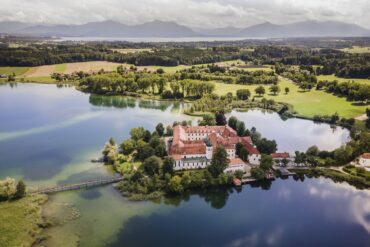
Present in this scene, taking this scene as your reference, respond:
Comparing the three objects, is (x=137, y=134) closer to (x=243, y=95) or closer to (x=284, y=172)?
(x=284, y=172)

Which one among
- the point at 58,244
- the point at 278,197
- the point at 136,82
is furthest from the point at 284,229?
the point at 136,82

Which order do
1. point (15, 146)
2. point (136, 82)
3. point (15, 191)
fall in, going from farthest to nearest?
point (136, 82) → point (15, 146) → point (15, 191)

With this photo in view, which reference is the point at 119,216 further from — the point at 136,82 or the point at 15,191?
the point at 136,82

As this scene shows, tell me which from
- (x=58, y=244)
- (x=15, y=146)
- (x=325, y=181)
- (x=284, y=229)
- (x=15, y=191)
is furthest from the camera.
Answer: (x=15, y=146)

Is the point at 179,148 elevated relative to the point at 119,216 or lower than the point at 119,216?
elevated

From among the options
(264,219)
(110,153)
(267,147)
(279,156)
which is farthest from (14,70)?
(264,219)

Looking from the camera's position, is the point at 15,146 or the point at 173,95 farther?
the point at 173,95
